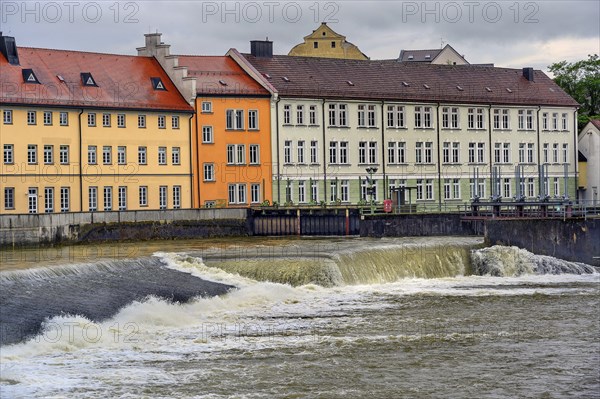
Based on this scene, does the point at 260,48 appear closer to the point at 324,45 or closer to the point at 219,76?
the point at 219,76

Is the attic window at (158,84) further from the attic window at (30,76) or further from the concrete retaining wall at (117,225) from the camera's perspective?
the concrete retaining wall at (117,225)

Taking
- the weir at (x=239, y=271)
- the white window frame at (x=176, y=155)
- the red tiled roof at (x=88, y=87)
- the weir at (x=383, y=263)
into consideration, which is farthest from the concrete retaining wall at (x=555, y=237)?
the red tiled roof at (x=88, y=87)

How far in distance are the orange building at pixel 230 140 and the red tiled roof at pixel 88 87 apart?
1643mm

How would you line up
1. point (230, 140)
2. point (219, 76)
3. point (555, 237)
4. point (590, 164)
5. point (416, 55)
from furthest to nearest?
point (416, 55) → point (590, 164) → point (219, 76) → point (230, 140) → point (555, 237)

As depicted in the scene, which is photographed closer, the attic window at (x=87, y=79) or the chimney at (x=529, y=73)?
the attic window at (x=87, y=79)

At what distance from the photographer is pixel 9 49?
219 ft

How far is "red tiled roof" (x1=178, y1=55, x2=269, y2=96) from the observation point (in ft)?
236

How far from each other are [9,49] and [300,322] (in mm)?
33957

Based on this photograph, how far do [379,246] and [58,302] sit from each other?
2009 cm

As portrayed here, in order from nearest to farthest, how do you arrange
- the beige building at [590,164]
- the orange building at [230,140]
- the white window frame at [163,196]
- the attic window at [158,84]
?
the white window frame at [163,196] < the attic window at [158,84] < the orange building at [230,140] < the beige building at [590,164]

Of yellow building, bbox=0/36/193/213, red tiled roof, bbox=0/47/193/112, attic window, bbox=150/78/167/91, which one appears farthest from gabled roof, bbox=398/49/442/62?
attic window, bbox=150/78/167/91

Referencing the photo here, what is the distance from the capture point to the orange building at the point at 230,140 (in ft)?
235

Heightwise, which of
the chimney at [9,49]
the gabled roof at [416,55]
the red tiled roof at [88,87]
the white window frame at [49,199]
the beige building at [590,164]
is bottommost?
the white window frame at [49,199]

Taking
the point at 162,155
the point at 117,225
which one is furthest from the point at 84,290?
the point at 162,155
